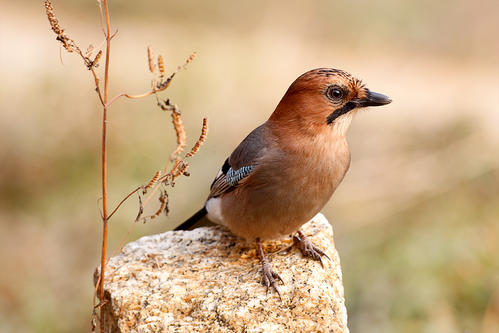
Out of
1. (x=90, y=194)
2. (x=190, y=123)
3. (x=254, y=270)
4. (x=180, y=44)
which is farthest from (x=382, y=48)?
(x=254, y=270)

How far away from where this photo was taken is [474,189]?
7828mm

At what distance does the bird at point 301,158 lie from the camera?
13.7 ft

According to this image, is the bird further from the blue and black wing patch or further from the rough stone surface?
the rough stone surface

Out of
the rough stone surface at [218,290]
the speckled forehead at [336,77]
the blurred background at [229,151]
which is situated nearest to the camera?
the rough stone surface at [218,290]

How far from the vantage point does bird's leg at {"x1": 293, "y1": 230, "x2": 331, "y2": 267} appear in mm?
4203

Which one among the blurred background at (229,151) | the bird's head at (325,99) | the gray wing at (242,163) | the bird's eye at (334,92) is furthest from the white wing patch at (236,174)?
the blurred background at (229,151)

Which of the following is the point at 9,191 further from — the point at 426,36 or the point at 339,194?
the point at 426,36

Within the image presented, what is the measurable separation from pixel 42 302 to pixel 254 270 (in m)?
3.28

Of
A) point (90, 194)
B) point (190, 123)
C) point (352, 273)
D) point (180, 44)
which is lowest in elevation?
point (352, 273)

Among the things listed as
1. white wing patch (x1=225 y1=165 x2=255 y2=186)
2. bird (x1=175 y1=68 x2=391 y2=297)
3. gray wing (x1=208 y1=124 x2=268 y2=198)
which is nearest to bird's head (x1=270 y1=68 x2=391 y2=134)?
bird (x1=175 y1=68 x2=391 y2=297)

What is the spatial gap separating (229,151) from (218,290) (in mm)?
4799

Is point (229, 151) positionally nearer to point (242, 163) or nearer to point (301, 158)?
point (242, 163)

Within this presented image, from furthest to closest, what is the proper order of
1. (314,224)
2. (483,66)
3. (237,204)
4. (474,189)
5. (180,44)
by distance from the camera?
(483,66), (180,44), (474,189), (314,224), (237,204)

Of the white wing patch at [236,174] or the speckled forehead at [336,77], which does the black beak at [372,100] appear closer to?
the speckled forehead at [336,77]
